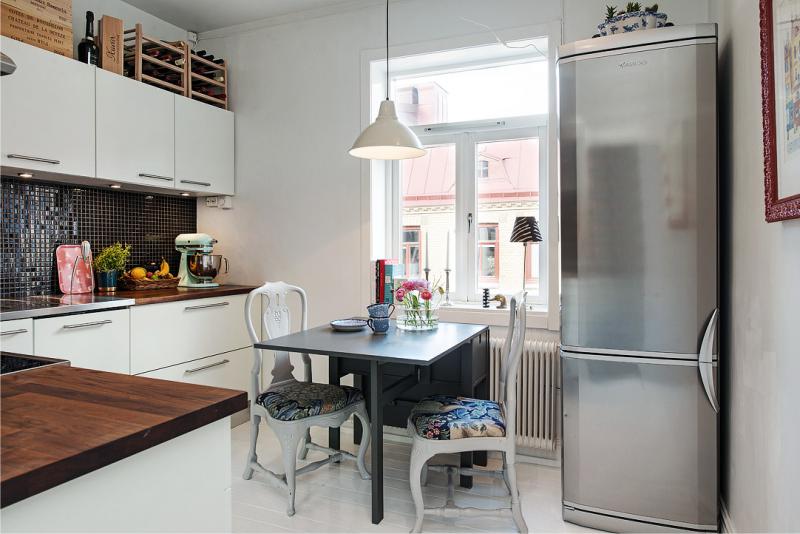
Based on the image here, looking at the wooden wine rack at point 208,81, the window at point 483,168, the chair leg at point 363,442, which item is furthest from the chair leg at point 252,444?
the wooden wine rack at point 208,81

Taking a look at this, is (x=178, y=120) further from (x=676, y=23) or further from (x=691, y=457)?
(x=691, y=457)

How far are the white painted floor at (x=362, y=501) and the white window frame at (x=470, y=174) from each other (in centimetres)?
109

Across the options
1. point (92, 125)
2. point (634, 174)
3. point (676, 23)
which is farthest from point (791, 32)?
point (92, 125)

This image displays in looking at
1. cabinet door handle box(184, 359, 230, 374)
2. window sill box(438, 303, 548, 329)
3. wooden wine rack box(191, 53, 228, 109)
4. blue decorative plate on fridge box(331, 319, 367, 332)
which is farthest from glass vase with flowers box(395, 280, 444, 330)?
wooden wine rack box(191, 53, 228, 109)

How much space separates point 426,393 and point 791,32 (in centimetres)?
223

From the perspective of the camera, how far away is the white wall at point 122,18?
309 centimetres

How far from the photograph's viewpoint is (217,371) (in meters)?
3.31

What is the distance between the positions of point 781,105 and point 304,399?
2083 mm

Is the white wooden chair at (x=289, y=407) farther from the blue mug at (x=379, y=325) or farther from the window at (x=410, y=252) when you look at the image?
the window at (x=410, y=252)

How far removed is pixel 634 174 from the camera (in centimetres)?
217

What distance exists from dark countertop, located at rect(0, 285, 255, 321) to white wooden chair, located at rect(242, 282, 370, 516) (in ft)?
2.14

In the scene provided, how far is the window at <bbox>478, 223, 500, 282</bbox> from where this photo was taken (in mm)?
3311

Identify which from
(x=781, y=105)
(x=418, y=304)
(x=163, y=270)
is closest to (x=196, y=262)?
(x=163, y=270)

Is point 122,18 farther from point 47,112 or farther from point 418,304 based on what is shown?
point 418,304
